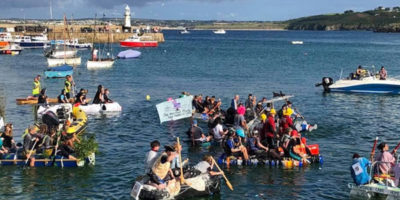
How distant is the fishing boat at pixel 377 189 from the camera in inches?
714

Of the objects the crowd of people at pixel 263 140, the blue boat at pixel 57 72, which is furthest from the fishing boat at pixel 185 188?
the blue boat at pixel 57 72

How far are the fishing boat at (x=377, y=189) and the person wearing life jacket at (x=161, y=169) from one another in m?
7.22

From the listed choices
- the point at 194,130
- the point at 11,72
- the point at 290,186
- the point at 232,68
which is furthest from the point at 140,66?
the point at 290,186

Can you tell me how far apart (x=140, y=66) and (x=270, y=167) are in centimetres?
6125

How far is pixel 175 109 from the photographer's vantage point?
29.9m

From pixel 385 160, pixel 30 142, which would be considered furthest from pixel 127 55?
pixel 385 160

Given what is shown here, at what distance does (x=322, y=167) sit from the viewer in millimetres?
23594

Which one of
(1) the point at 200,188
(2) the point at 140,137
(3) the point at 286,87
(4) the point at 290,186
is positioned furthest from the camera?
(3) the point at 286,87

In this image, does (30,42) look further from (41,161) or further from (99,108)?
(41,161)

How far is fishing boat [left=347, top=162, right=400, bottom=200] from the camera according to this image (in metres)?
18.1

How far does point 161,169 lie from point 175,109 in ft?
39.4

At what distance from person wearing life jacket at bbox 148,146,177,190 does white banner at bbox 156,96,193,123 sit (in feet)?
36.6

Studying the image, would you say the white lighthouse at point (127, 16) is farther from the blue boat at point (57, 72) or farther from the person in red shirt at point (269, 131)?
the person in red shirt at point (269, 131)

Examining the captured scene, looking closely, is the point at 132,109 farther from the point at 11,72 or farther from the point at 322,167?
the point at 11,72
